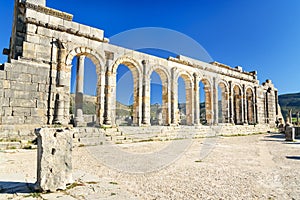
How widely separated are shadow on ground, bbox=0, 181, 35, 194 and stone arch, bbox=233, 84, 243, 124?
18531mm

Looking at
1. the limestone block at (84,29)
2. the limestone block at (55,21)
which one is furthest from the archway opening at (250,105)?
the limestone block at (55,21)

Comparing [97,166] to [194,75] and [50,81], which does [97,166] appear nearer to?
[50,81]

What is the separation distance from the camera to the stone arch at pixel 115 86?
421 inches

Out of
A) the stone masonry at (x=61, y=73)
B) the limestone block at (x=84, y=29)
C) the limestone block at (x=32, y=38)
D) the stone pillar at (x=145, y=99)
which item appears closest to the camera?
the stone masonry at (x=61, y=73)

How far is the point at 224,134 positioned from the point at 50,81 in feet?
41.7

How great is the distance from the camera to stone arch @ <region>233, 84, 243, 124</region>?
1891 centimetres

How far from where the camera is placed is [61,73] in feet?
30.9

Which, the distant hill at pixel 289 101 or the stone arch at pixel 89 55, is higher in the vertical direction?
the distant hill at pixel 289 101

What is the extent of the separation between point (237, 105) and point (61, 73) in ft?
52.1

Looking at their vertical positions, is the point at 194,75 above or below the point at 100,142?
above

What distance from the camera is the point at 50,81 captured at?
29.7 ft

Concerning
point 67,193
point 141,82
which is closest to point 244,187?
point 67,193

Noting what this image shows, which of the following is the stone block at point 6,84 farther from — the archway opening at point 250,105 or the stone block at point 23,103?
the archway opening at point 250,105

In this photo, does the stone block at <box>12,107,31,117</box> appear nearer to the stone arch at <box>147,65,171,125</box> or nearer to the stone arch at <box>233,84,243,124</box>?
the stone arch at <box>147,65,171,125</box>
